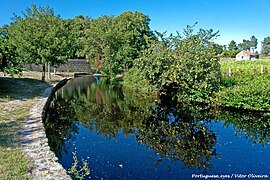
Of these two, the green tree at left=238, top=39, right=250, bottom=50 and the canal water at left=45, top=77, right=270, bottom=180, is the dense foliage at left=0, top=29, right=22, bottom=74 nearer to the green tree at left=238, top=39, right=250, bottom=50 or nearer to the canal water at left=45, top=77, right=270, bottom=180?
the canal water at left=45, top=77, right=270, bottom=180

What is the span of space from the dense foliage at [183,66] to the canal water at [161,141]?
165 centimetres

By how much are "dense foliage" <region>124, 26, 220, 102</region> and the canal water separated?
165cm

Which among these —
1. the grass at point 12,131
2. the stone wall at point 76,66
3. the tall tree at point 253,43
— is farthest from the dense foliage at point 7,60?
the tall tree at point 253,43

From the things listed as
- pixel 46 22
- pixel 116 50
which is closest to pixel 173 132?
pixel 46 22

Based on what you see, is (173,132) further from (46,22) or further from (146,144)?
(46,22)

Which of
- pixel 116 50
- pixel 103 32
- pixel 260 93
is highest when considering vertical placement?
pixel 103 32

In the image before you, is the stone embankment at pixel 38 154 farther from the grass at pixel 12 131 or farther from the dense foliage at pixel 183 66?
the dense foliage at pixel 183 66

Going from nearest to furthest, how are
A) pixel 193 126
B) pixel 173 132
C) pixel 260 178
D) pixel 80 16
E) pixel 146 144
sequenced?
pixel 260 178 < pixel 146 144 < pixel 173 132 < pixel 193 126 < pixel 80 16

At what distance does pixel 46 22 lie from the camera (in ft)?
62.0

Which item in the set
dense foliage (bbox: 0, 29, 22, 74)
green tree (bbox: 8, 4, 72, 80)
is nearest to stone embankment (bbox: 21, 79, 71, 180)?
dense foliage (bbox: 0, 29, 22, 74)

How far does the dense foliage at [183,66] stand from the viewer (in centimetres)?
1380

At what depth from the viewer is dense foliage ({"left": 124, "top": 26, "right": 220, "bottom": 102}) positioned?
13.8 meters

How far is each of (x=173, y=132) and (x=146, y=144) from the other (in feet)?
5.01

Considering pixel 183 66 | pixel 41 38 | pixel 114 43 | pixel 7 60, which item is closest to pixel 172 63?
pixel 183 66
